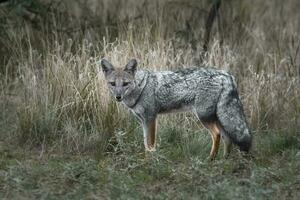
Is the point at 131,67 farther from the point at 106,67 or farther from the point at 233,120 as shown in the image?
the point at 233,120

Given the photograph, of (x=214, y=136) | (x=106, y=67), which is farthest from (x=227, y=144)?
(x=106, y=67)

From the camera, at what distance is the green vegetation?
251 inches

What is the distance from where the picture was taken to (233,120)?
732 centimetres

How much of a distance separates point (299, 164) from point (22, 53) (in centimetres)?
412

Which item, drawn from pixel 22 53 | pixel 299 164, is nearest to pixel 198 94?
pixel 299 164

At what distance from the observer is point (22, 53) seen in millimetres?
9703

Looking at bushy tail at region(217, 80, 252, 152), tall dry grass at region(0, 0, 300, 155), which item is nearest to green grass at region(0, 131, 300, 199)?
bushy tail at region(217, 80, 252, 152)

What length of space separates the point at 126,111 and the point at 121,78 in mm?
675

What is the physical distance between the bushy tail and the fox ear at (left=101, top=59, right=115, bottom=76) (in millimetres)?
1148

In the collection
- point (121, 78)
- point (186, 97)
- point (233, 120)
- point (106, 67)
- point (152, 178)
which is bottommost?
point (152, 178)

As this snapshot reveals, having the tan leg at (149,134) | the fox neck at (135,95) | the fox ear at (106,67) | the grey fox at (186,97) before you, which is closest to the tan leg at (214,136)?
the grey fox at (186,97)

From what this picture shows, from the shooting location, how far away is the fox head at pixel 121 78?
763 cm

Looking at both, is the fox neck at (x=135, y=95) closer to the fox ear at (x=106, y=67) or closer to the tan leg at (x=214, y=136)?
the fox ear at (x=106, y=67)

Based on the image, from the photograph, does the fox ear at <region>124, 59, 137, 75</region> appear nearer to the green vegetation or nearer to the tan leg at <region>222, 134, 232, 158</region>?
the green vegetation
